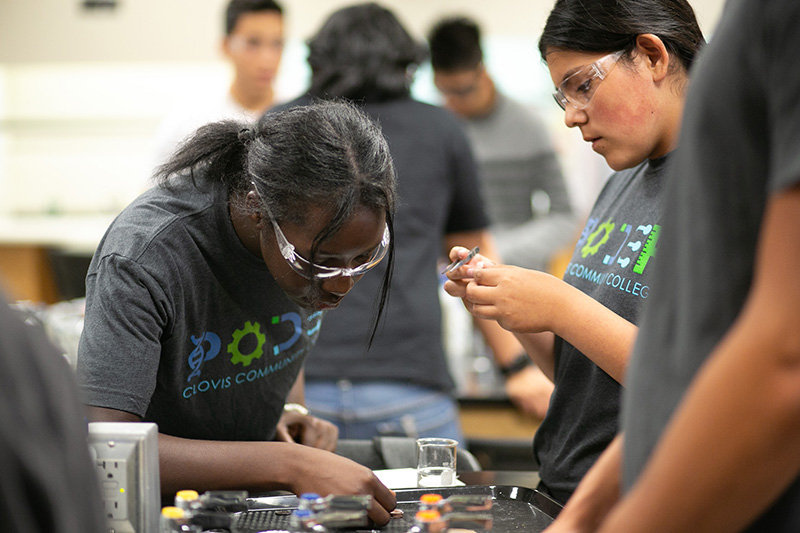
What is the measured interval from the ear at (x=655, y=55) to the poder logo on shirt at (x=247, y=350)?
2.40 ft

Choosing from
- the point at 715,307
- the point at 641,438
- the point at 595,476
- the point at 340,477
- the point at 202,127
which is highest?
the point at 202,127

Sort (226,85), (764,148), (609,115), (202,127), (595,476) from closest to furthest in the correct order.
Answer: (764,148) → (595,476) → (609,115) → (202,127) → (226,85)

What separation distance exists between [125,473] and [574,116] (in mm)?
878

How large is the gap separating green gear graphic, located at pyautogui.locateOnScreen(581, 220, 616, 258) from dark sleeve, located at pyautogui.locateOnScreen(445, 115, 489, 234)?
0.75 m

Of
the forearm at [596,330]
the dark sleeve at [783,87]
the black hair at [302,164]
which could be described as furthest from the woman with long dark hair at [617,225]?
the dark sleeve at [783,87]

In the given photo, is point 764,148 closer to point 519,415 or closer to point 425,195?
point 425,195

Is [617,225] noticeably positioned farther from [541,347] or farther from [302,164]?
[302,164]

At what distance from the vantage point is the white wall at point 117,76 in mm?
4934

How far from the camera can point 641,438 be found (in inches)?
29.1

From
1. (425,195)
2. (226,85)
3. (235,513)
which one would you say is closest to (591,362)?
(235,513)

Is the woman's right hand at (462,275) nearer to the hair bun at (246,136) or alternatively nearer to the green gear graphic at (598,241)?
the green gear graphic at (598,241)

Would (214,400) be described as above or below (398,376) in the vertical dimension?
above

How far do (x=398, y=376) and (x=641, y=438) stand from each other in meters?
1.36

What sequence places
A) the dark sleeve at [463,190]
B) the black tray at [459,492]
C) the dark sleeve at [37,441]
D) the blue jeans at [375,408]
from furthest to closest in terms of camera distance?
the dark sleeve at [463,190] → the blue jeans at [375,408] → the black tray at [459,492] → the dark sleeve at [37,441]
